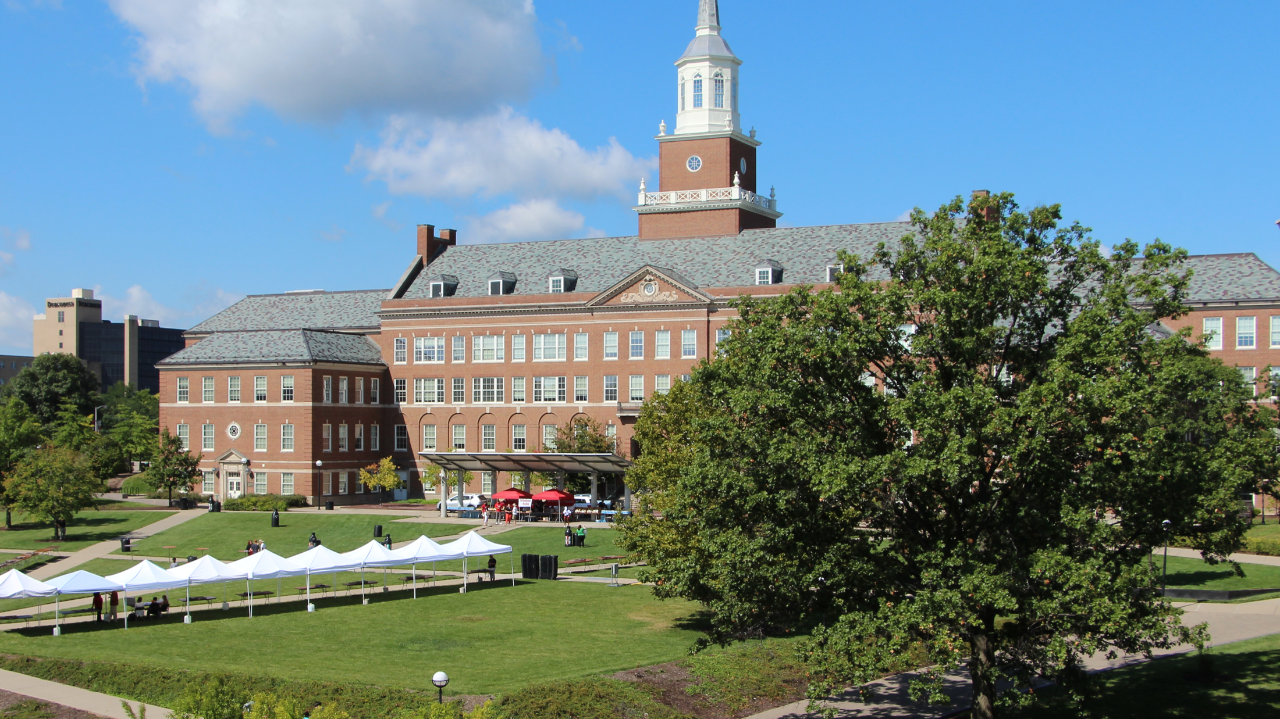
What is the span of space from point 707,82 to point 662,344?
1994cm

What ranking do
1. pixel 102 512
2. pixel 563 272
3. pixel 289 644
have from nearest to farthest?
pixel 289 644 < pixel 102 512 < pixel 563 272

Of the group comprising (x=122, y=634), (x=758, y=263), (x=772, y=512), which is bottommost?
(x=122, y=634)

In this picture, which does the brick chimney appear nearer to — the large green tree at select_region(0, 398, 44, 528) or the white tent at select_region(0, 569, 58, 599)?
the large green tree at select_region(0, 398, 44, 528)

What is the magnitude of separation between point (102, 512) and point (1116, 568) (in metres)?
66.7

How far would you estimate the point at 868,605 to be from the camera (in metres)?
24.0

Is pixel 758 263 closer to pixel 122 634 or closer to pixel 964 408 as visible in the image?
pixel 122 634

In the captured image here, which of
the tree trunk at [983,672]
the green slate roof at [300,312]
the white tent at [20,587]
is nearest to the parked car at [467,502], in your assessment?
the green slate roof at [300,312]

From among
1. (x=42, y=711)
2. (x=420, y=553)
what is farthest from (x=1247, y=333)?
(x=42, y=711)

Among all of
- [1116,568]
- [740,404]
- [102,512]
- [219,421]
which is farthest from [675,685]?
[219,421]

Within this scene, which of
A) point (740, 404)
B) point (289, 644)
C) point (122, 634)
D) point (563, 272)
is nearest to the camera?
point (740, 404)

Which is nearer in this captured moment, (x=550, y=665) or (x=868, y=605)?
(x=868, y=605)

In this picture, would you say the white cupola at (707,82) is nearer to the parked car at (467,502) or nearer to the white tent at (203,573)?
the parked car at (467,502)

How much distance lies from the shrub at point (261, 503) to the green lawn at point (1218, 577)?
51.3 metres

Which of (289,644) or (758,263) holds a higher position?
(758,263)
